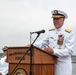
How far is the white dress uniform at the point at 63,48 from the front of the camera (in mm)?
4500

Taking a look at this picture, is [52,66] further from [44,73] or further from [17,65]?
[17,65]

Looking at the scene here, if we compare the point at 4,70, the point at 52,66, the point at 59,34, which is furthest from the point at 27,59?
the point at 4,70

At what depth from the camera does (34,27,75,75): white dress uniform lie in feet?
14.8

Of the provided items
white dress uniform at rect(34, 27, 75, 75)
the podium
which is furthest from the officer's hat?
the podium

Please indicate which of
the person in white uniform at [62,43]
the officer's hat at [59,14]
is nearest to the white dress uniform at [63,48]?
the person in white uniform at [62,43]

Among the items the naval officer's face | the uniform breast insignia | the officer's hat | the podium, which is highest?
the officer's hat

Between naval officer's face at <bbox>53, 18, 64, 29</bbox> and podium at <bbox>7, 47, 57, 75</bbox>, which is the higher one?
naval officer's face at <bbox>53, 18, 64, 29</bbox>

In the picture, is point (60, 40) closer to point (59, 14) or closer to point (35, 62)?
point (59, 14)

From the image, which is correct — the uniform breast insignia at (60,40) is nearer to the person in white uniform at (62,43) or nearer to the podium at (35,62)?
the person in white uniform at (62,43)

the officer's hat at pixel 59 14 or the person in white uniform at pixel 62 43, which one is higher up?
the officer's hat at pixel 59 14

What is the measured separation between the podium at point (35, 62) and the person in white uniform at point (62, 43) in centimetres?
20

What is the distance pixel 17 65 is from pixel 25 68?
0.12 meters

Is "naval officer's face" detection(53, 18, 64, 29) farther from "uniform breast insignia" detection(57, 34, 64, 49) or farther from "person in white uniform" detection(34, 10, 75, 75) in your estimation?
"uniform breast insignia" detection(57, 34, 64, 49)

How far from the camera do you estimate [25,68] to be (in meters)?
4.25
